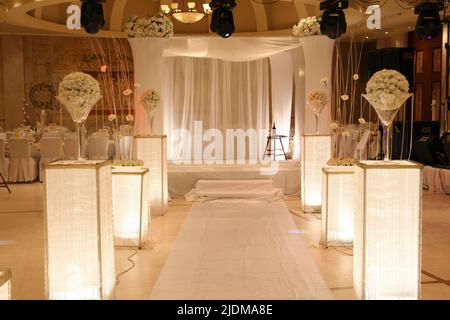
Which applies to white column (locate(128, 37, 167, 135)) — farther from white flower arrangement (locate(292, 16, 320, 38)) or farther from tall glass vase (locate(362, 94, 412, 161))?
tall glass vase (locate(362, 94, 412, 161))

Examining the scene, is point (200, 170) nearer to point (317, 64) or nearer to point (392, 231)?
point (317, 64)

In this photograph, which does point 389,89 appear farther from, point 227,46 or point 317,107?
point 227,46

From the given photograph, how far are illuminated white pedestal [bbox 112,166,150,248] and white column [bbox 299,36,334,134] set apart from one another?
364 cm

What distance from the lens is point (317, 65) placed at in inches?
350

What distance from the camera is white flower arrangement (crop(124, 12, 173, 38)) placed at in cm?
843

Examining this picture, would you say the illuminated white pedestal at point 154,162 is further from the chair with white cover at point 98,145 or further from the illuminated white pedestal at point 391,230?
the chair with white cover at point 98,145

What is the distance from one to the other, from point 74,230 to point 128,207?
2002 mm

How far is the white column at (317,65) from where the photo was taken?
8828 millimetres

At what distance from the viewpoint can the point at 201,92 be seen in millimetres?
11086

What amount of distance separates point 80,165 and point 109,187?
15.8 inches

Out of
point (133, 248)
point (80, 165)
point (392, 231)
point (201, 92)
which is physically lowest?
point (133, 248)

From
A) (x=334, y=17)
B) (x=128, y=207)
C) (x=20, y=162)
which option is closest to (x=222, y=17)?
(x=334, y=17)

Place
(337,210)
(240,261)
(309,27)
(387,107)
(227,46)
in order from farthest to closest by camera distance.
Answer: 1. (227,46)
2. (309,27)
3. (337,210)
4. (240,261)
5. (387,107)

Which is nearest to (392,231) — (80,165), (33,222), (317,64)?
(80,165)
